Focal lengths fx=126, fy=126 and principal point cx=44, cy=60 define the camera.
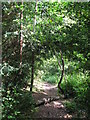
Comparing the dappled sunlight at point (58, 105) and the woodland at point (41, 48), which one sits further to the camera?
the dappled sunlight at point (58, 105)

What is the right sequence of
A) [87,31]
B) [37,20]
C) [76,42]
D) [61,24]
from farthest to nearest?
[37,20], [61,24], [76,42], [87,31]

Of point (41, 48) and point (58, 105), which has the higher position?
point (41, 48)

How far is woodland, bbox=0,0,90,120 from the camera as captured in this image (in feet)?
9.79

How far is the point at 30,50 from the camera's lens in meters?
5.27

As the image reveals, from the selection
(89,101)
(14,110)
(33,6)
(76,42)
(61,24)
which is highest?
(33,6)

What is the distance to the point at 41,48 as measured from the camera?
5188 mm

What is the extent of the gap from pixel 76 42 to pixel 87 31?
1.26 ft

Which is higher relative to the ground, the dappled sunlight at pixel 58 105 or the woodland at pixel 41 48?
the woodland at pixel 41 48

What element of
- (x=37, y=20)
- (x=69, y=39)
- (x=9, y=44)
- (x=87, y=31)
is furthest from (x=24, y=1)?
(x=87, y=31)

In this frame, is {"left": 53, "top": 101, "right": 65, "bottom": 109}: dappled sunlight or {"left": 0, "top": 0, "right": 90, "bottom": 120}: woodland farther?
{"left": 53, "top": 101, "right": 65, "bottom": 109}: dappled sunlight

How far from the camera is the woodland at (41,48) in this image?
2984 millimetres

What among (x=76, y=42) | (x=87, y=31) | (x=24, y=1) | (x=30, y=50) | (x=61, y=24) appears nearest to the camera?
(x=87, y=31)

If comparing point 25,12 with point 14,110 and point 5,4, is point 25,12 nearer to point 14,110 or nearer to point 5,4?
point 5,4

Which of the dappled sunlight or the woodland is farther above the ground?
the woodland
